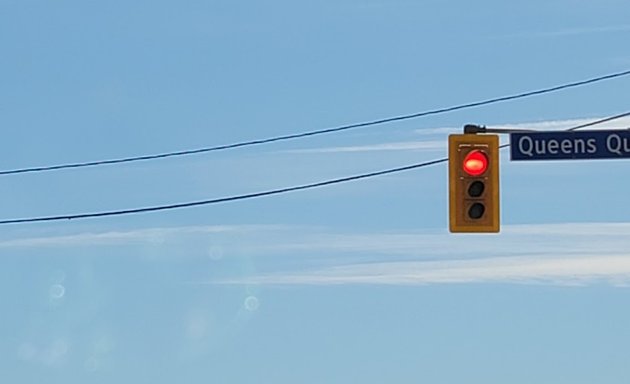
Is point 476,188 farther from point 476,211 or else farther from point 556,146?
point 556,146

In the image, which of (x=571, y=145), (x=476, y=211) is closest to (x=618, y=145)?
(x=571, y=145)

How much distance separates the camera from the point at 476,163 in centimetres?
1159

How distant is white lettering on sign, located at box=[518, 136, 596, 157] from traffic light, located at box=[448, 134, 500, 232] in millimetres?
385

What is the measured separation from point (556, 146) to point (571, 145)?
0.18 m

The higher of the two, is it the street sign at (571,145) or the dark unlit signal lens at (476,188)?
the street sign at (571,145)

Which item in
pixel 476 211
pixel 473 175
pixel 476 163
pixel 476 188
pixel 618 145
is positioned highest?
pixel 618 145

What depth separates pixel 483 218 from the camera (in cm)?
1139

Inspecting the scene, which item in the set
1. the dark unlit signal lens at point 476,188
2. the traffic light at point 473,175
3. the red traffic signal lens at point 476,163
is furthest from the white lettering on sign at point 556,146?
the dark unlit signal lens at point 476,188

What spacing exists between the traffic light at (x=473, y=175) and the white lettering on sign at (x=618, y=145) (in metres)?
1.33

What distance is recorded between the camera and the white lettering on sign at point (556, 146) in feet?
38.1

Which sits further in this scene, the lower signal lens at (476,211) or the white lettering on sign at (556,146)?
the white lettering on sign at (556,146)

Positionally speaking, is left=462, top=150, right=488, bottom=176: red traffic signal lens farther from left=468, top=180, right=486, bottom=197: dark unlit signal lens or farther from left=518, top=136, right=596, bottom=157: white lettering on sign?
left=518, top=136, right=596, bottom=157: white lettering on sign

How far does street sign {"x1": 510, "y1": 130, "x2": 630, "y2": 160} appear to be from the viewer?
11.6 m

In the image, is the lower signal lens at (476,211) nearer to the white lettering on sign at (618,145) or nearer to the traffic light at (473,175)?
the traffic light at (473,175)
